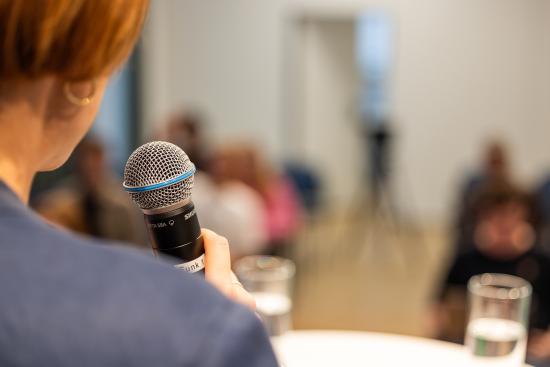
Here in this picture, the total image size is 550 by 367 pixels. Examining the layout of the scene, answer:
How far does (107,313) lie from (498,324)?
1317 millimetres

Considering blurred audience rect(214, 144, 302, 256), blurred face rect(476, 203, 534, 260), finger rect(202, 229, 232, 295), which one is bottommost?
blurred audience rect(214, 144, 302, 256)

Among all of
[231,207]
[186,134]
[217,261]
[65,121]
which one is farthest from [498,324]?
[186,134]

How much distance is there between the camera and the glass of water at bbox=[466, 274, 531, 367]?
63.4 inches

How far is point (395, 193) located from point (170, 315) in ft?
25.9

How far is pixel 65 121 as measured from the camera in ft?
2.34

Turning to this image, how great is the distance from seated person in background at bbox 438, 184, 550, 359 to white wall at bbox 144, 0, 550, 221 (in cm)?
486

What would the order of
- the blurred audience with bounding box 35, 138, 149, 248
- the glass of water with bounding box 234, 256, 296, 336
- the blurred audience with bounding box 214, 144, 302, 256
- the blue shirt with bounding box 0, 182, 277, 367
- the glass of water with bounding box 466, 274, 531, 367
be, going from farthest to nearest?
the blurred audience with bounding box 214, 144, 302, 256, the blurred audience with bounding box 35, 138, 149, 248, the glass of water with bounding box 234, 256, 296, 336, the glass of water with bounding box 466, 274, 531, 367, the blue shirt with bounding box 0, 182, 277, 367

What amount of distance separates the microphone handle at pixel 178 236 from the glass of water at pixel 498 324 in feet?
3.31

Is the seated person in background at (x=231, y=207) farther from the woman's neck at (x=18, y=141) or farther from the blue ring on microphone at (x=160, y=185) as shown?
the woman's neck at (x=18, y=141)

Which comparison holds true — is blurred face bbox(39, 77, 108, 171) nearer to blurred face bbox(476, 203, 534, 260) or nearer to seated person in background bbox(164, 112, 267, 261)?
blurred face bbox(476, 203, 534, 260)

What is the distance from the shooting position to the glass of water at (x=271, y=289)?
69.4 inches

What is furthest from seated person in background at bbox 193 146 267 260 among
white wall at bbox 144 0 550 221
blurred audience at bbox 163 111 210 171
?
white wall at bbox 144 0 550 221

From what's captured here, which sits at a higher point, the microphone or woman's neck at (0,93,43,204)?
woman's neck at (0,93,43,204)

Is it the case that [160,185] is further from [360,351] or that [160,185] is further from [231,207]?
[231,207]
